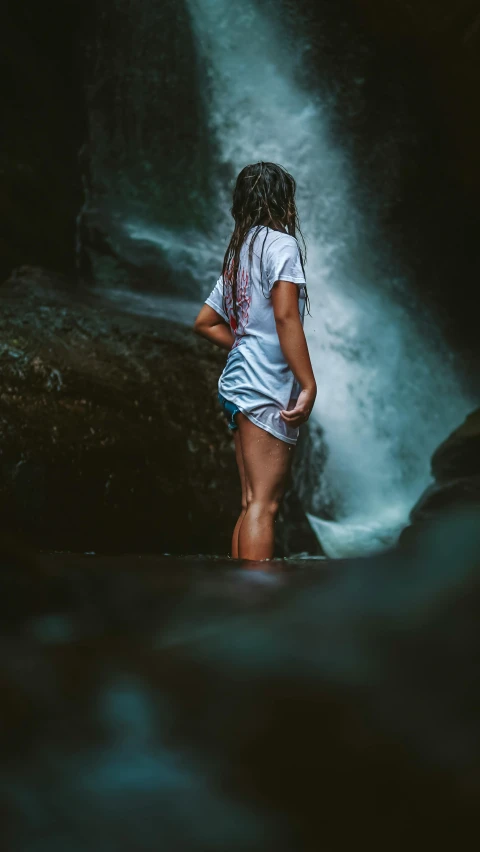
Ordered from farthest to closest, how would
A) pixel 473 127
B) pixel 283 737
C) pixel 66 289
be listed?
pixel 473 127 → pixel 66 289 → pixel 283 737

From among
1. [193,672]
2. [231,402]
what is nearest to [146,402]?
[231,402]

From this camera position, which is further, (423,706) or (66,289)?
(66,289)

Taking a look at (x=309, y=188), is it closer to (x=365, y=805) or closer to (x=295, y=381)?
(x=295, y=381)

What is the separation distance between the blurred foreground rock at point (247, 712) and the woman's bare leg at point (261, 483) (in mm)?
1419

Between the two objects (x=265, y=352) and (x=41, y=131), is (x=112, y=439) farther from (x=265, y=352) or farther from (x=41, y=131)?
(x=41, y=131)

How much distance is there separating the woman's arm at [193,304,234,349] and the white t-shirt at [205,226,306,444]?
233mm

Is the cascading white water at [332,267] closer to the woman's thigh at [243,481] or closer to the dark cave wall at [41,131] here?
the dark cave wall at [41,131]

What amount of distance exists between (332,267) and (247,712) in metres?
8.58

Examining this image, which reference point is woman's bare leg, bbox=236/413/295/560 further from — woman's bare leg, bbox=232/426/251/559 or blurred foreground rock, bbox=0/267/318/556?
blurred foreground rock, bbox=0/267/318/556

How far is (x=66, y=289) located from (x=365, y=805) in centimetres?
583

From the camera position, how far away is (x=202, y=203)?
30.9ft

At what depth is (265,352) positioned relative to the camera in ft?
9.65

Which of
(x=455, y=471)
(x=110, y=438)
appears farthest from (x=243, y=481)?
(x=455, y=471)

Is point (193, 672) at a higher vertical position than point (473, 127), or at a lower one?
lower
